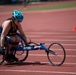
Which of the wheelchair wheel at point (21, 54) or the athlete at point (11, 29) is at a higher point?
the athlete at point (11, 29)

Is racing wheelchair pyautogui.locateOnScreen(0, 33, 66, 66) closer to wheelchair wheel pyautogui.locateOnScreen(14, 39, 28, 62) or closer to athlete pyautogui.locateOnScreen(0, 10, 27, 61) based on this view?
wheelchair wheel pyautogui.locateOnScreen(14, 39, 28, 62)

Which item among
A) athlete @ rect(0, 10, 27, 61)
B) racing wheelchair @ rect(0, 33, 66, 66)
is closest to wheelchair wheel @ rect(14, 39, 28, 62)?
racing wheelchair @ rect(0, 33, 66, 66)

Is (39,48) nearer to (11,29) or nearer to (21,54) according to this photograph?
(21,54)

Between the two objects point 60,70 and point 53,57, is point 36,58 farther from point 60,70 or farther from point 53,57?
point 60,70

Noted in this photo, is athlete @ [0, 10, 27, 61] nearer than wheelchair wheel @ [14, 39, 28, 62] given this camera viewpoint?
Yes

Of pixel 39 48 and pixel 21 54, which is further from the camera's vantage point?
pixel 21 54

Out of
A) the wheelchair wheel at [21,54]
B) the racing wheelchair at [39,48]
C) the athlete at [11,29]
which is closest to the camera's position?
the racing wheelchair at [39,48]

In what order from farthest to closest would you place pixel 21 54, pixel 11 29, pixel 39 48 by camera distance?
pixel 21 54 < pixel 11 29 < pixel 39 48

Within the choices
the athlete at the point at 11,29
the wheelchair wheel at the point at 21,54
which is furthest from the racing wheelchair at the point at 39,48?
the athlete at the point at 11,29

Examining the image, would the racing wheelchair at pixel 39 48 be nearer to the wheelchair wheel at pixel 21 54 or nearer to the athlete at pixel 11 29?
the wheelchair wheel at pixel 21 54

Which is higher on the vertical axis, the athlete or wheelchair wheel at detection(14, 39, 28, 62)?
the athlete

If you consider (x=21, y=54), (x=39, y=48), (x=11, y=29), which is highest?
(x=11, y=29)

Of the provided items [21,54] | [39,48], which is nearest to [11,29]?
[21,54]

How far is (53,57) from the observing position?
31.2 feet
